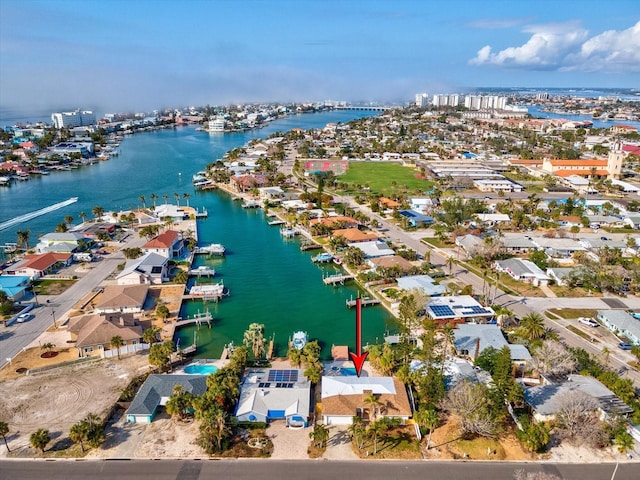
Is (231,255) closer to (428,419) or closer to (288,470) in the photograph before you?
(288,470)

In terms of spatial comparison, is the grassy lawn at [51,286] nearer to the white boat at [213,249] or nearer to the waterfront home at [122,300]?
the waterfront home at [122,300]

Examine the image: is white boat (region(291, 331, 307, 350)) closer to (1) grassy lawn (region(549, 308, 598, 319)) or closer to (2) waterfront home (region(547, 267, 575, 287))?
(1) grassy lawn (region(549, 308, 598, 319))

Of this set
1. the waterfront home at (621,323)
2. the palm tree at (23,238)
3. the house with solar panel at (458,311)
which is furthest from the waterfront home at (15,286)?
the waterfront home at (621,323)

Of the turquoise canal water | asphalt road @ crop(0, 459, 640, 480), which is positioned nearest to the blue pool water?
the turquoise canal water

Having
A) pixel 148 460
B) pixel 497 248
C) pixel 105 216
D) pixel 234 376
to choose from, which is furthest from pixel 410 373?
pixel 105 216

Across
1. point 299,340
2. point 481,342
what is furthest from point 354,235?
point 481,342

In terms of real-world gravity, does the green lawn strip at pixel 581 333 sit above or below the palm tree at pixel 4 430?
below
